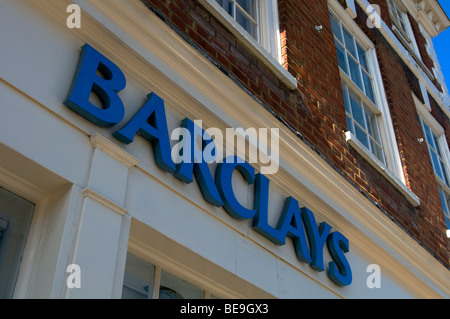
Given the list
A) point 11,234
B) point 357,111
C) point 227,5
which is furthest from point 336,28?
point 11,234

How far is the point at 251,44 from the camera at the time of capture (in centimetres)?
505

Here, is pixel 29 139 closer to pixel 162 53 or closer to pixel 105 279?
pixel 105 279

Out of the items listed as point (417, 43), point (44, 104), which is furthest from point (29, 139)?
point (417, 43)

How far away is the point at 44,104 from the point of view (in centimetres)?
306

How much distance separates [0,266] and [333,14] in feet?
19.2

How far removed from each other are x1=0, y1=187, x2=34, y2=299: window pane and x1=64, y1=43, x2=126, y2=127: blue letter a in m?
0.59

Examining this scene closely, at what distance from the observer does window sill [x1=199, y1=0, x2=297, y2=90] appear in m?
4.82

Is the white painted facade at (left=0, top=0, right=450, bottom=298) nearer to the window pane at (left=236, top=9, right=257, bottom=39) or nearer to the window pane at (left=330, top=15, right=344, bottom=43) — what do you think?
the window pane at (left=236, top=9, right=257, bottom=39)

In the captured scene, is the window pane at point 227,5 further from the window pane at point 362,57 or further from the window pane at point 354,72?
the window pane at point 362,57

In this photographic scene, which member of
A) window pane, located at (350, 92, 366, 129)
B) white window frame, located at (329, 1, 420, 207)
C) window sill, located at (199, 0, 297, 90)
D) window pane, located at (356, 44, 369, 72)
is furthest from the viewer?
window pane, located at (356, 44, 369, 72)

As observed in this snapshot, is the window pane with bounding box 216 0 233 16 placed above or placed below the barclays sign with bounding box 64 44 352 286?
above

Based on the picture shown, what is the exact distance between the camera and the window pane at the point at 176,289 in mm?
3544

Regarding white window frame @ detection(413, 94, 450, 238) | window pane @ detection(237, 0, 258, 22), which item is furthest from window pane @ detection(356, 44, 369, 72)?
Answer: window pane @ detection(237, 0, 258, 22)

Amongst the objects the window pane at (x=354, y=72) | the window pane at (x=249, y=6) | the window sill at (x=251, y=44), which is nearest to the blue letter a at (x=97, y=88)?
the window sill at (x=251, y=44)
